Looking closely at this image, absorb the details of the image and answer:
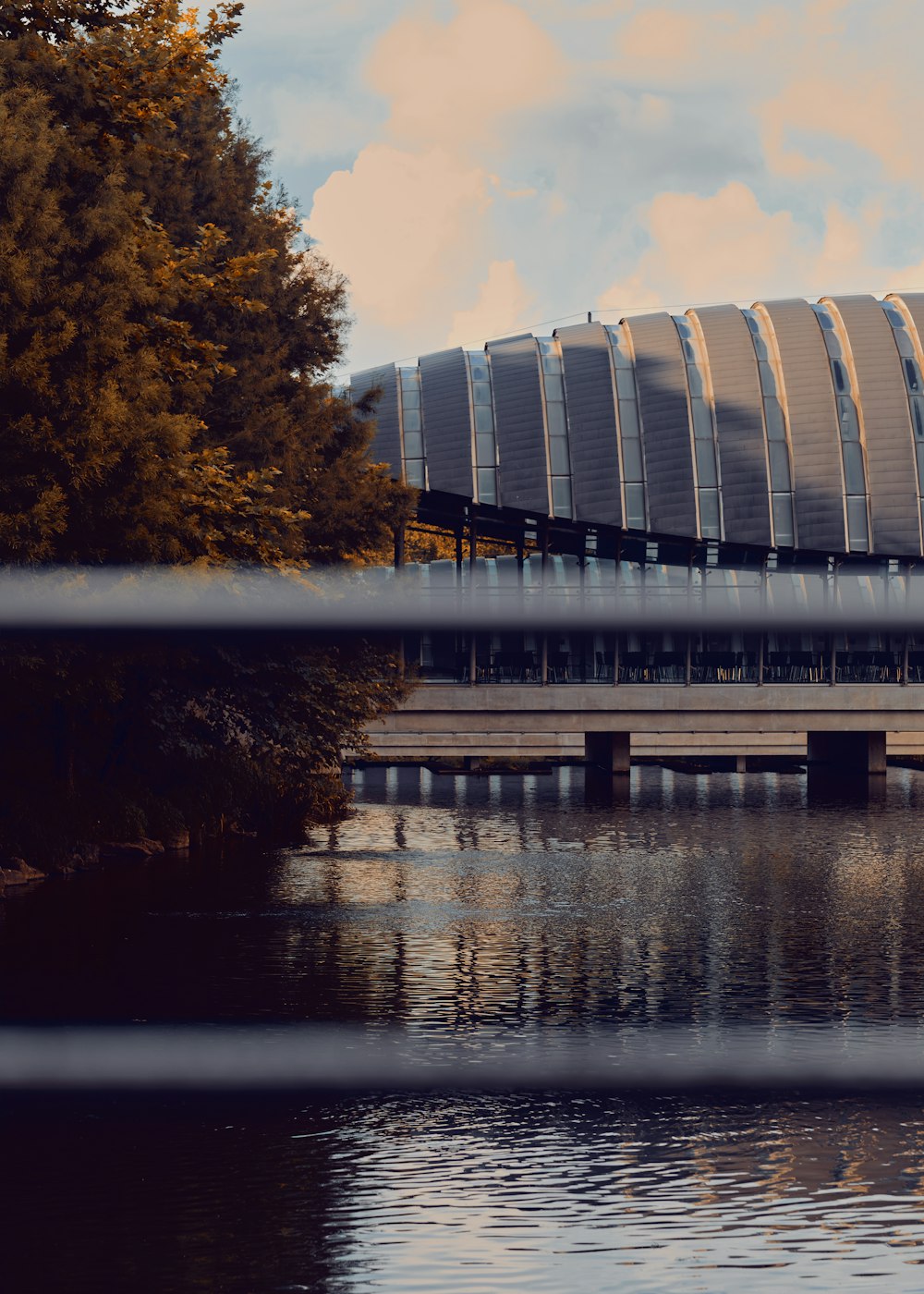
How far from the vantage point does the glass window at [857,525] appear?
84.7m

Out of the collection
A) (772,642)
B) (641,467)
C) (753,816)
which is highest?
(641,467)

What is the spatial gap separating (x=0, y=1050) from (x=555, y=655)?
7505cm

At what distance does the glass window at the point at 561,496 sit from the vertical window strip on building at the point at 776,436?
10319mm

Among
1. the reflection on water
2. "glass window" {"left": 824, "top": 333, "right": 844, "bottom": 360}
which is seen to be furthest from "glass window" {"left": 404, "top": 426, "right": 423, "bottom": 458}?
the reflection on water

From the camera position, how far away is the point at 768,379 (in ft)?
284

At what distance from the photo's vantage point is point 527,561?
90938 mm

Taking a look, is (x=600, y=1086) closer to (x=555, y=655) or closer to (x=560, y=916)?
(x=560, y=916)

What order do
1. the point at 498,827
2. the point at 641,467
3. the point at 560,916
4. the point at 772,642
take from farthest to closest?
1. the point at 641,467
2. the point at 498,827
3. the point at 560,916
4. the point at 772,642

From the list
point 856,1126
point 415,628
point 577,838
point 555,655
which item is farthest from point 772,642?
point 555,655

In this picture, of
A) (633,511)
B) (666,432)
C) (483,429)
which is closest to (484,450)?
(483,429)

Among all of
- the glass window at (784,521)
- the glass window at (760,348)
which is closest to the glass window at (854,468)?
the glass window at (784,521)


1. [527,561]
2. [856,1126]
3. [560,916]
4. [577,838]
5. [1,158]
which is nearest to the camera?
[1,158]

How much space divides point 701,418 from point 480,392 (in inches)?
453

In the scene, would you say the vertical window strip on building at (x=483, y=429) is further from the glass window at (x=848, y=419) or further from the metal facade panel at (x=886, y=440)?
the metal facade panel at (x=886, y=440)
